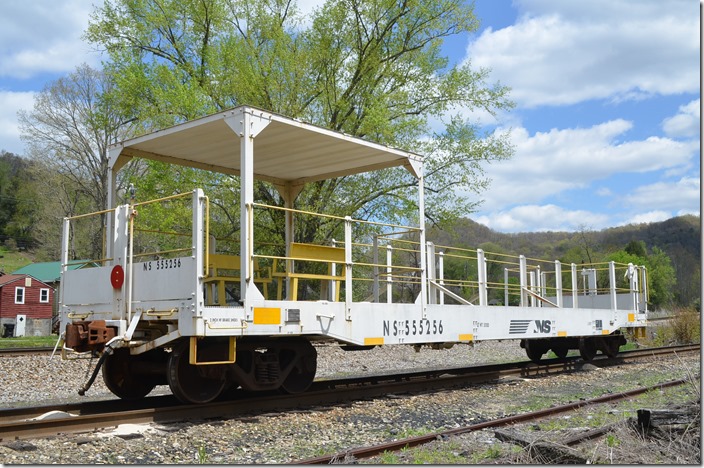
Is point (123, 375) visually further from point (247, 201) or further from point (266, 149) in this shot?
point (266, 149)

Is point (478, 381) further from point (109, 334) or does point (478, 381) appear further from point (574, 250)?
point (574, 250)

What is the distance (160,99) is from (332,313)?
45.9 ft

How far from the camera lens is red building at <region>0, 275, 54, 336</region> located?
1790 inches

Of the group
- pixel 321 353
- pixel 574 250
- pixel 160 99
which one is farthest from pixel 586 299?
pixel 574 250

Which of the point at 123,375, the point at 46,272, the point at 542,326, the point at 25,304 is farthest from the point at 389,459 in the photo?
the point at 46,272

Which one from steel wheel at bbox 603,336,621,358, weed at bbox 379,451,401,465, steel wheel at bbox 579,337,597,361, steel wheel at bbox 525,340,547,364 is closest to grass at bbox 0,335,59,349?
steel wheel at bbox 525,340,547,364

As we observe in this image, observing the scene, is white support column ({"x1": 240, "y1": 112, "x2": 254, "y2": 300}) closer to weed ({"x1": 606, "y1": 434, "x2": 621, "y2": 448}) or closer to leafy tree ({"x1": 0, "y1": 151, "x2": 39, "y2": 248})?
weed ({"x1": 606, "y1": 434, "x2": 621, "y2": 448})

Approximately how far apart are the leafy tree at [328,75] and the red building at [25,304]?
27737 mm

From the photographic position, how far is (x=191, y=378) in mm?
8609

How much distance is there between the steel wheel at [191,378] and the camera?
27.4 ft

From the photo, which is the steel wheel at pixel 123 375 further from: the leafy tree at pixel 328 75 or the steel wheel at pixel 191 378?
the leafy tree at pixel 328 75

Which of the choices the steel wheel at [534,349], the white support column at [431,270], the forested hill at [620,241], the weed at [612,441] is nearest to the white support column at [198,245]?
the weed at [612,441]

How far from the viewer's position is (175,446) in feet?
22.1

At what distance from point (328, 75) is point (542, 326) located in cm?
1287
